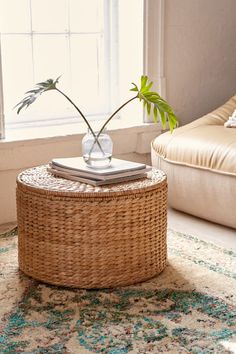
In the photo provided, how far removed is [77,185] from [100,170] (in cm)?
12

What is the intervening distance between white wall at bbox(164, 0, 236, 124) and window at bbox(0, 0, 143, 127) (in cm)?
26

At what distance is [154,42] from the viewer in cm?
393

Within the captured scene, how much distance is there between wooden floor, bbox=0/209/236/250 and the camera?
3121 millimetres

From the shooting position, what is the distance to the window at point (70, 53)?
12.1 feet

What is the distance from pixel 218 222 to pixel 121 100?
3.87ft

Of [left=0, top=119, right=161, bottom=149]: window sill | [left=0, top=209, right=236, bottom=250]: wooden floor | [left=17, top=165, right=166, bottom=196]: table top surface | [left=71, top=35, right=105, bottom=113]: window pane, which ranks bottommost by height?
[left=0, top=209, right=236, bottom=250]: wooden floor

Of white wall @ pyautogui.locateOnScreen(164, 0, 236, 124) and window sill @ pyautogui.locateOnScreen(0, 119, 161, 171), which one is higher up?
white wall @ pyautogui.locateOnScreen(164, 0, 236, 124)

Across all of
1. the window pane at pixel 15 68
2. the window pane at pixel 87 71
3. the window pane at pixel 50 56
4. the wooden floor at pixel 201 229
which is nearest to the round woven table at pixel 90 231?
the wooden floor at pixel 201 229

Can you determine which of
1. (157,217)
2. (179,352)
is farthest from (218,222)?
(179,352)

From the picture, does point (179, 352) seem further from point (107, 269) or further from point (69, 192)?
point (69, 192)

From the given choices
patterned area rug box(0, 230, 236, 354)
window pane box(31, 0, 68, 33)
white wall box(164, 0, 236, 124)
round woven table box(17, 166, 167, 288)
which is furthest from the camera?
white wall box(164, 0, 236, 124)

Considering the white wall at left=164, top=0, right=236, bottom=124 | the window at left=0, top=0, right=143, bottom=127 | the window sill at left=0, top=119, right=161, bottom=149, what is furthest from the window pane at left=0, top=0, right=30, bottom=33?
the white wall at left=164, top=0, right=236, bottom=124

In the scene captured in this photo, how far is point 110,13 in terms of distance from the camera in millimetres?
4000

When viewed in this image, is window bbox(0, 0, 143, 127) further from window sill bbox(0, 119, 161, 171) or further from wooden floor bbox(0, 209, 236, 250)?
wooden floor bbox(0, 209, 236, 250)
